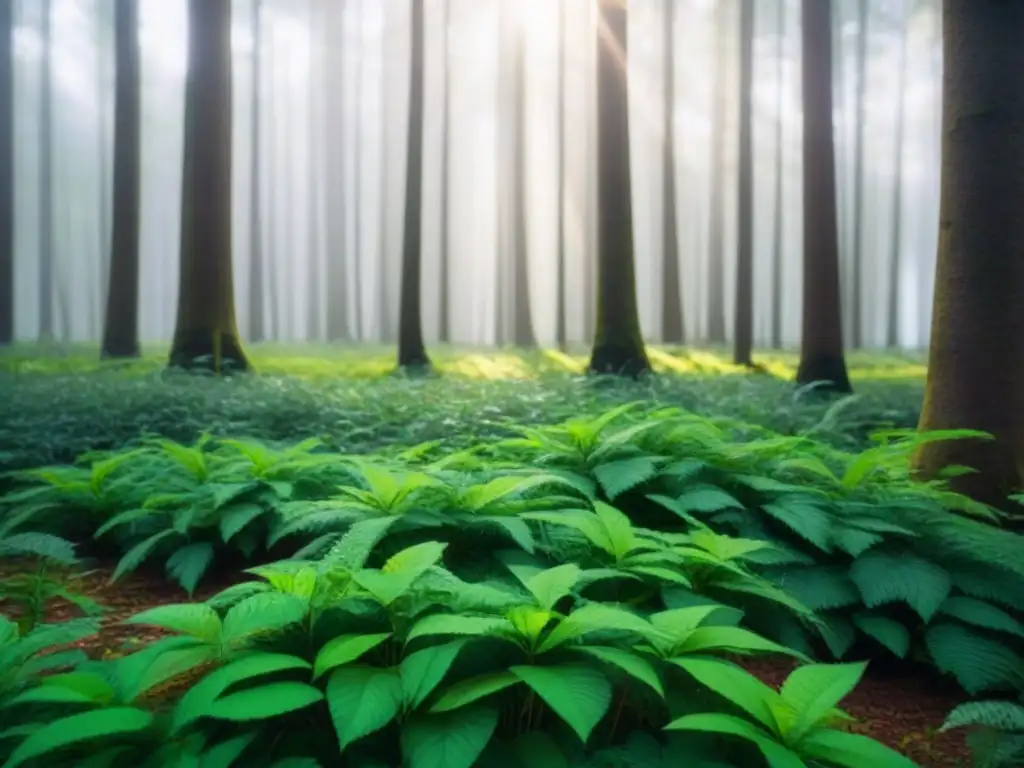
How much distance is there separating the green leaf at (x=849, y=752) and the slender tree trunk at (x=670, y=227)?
20169mm

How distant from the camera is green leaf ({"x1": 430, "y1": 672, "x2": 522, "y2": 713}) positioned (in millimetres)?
2115

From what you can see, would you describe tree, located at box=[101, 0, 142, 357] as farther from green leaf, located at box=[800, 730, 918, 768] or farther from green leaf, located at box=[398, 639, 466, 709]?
green leaf, located at box=[800, 730, 918, 768]

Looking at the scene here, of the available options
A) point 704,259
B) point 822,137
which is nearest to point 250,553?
point 822,137

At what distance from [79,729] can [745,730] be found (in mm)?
1701

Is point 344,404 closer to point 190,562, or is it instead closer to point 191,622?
point 190,562

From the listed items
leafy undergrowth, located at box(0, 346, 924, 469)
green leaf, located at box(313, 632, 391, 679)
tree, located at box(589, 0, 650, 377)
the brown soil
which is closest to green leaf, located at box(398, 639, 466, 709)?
green leaf, located at box(313, 632, 391, 679)

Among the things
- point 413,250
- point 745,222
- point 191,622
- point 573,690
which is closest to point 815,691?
point 573,690

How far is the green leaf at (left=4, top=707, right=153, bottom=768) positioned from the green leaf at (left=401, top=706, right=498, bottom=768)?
2.32 ft

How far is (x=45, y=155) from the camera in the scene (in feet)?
88.3

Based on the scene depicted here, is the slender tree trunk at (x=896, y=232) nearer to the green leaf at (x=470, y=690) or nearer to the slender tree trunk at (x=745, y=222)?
the slender tree trunk at (x=745, y=222)

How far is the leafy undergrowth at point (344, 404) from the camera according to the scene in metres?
7.14

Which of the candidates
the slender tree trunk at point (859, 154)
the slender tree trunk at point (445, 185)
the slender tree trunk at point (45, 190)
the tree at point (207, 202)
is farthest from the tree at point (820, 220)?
the slender tree trunk at point (45, 190)

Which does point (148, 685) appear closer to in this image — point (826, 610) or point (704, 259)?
point (826, 610)

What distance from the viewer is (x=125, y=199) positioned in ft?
46.6
